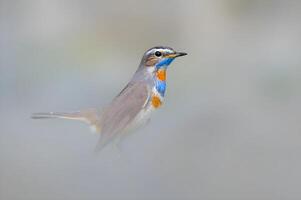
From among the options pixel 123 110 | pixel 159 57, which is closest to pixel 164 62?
pixel 159 57

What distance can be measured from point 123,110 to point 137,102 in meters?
0.04

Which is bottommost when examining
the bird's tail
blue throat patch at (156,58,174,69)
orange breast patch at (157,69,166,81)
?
the bird's tail

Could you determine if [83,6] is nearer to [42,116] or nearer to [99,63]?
[99,63]

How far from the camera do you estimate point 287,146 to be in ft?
9.29

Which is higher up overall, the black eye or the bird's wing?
the black eye

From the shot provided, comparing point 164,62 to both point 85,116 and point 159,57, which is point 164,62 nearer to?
point 159,57

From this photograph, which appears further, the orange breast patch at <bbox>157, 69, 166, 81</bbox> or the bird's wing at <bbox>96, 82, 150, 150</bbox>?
the orange breast patch at <bbox>157, 69, 166, 81</bbox>

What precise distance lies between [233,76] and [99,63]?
0.66 meters

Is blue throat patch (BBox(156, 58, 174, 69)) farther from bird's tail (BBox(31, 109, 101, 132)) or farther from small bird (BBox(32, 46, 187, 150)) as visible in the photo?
bird's tail (BBox(31, 109, 101, 132))

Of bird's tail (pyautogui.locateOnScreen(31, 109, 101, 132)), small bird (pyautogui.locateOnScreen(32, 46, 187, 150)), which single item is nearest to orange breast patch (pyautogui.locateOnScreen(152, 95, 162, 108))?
small bird (pyautogui.locateOnScreen(32, 46, 187, 150))

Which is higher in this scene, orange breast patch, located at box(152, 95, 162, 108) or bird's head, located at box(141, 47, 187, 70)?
bird's head, located at box(141, 47, 187, 70)

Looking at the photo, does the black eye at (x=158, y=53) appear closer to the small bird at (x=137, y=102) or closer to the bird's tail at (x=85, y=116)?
the small bird at (x=137, y=102)

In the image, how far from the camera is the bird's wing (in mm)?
1406

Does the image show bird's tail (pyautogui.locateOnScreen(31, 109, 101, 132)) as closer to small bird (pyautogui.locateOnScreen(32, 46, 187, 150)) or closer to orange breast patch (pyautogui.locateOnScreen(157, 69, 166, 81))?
small bird (pyautogui.locateOnScreen(32, 46, 187, 150))
